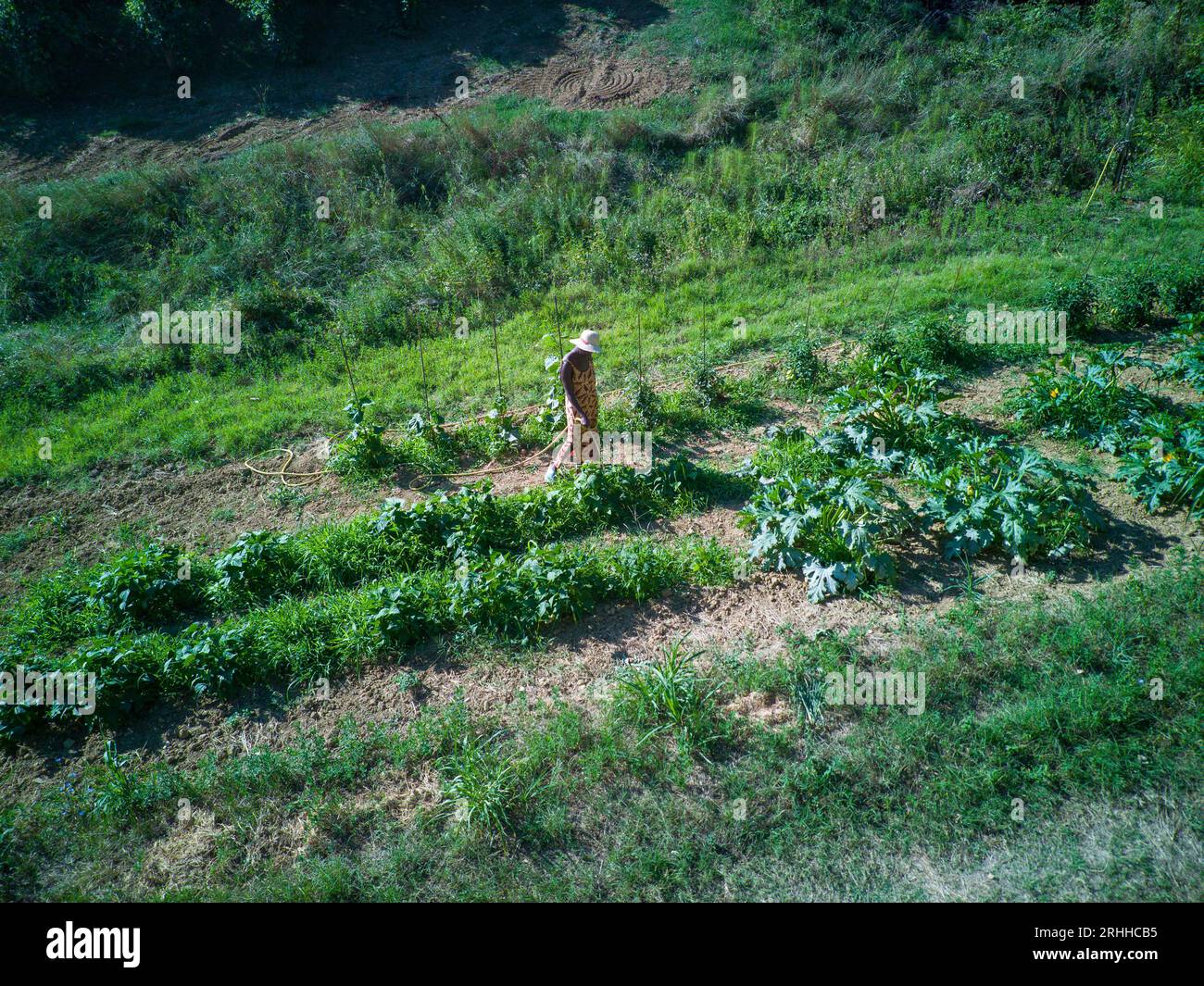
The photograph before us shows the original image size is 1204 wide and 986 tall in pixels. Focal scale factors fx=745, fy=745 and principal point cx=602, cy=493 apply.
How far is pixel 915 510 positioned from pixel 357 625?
4.78 m

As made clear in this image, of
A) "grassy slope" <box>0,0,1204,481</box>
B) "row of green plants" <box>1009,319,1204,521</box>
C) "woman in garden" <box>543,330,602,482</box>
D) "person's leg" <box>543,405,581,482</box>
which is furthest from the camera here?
"grassy slope" <box>0,0,1204,481</box>

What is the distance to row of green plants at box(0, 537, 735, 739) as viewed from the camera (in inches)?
213

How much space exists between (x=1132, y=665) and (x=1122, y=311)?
650 cm

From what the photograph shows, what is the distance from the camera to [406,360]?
10477 millimetres

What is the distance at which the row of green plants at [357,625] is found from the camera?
17.8 ft

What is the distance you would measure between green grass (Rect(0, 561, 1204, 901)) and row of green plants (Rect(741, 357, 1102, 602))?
0.62 m

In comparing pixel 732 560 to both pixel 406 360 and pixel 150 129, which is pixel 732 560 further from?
pixel 150 129

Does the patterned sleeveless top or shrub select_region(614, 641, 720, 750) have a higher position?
the patterned sleeveless top

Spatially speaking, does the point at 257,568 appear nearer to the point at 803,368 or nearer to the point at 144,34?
the point at 803,368

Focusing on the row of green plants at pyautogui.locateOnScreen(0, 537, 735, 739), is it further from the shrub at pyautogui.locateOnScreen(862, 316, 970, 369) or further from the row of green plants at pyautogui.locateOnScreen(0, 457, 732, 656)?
the shrub at pyautogui.locateOnScreen(862, 316, 970, 369)

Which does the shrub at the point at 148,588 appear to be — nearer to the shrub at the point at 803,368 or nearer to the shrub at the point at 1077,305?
the shrub at the point at 803,368

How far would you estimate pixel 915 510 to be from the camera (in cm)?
654

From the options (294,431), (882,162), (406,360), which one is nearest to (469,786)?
(294,431)

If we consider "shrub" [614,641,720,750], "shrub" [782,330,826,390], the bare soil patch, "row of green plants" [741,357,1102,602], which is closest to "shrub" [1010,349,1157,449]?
"row of green plants" [741,357,1102,602]
